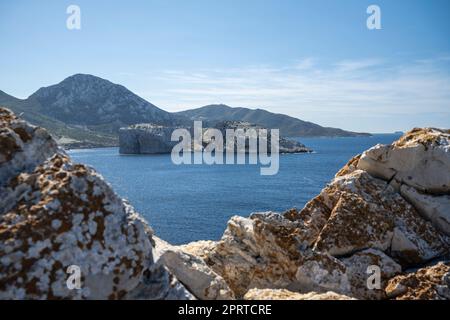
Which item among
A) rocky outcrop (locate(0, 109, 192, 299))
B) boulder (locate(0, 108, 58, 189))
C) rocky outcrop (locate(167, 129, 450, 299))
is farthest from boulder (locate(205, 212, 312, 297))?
boulder (locate(0, 108, 58, 189))

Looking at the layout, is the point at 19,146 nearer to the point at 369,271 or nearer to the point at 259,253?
the point at 259,253

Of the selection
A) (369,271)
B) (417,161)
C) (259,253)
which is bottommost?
(369,271)

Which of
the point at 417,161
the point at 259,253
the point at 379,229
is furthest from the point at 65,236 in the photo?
the point at 417,161

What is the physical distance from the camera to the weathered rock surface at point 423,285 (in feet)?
48.1

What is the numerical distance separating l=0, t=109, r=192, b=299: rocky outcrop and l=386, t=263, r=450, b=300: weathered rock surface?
374 inches

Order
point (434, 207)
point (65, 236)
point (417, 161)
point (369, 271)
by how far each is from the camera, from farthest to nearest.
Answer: point (417, 161), point (434, 207), point (369, 271), point (65, 236)

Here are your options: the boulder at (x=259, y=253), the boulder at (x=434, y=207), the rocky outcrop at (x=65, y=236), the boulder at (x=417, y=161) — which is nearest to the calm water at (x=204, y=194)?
the boulder at (x=259, y=253)

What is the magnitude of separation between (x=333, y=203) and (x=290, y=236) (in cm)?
449

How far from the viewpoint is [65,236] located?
7953 millimetres

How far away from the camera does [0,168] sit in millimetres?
8844

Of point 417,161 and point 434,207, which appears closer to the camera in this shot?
point 434,207

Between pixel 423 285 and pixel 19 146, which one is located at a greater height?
pixel 19 146

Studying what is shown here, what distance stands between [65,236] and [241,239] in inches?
434
